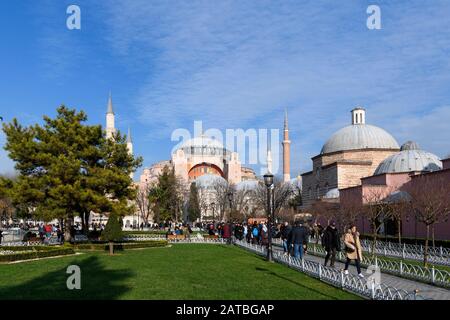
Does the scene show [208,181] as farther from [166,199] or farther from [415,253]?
[415,253]

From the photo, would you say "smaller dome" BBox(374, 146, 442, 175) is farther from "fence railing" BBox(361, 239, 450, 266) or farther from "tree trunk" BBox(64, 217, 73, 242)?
"tree trunk" BBox(64, 217, 73, 242)

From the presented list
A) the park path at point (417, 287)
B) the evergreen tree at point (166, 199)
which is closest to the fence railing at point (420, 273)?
the park path at point (417, 287)

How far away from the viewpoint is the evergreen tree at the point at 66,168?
2138cm

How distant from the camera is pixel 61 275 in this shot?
11469 millimetres

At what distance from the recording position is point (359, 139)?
4278cm

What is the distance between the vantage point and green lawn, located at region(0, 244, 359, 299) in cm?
854

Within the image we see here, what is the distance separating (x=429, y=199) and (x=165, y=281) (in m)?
9.53

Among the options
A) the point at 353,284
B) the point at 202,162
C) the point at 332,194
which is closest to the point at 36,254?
the point at 353,284

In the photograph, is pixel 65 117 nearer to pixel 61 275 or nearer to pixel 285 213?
pixel 61 275

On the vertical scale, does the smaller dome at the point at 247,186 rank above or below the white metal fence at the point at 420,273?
above

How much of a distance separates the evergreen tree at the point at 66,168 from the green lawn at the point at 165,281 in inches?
275

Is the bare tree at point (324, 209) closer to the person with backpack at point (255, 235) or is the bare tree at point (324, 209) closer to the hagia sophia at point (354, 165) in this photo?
the hagia sophia at point (354, 165)

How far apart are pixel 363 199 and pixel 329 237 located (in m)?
16.4

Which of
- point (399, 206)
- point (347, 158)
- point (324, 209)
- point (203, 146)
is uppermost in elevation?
point (203, 146)
